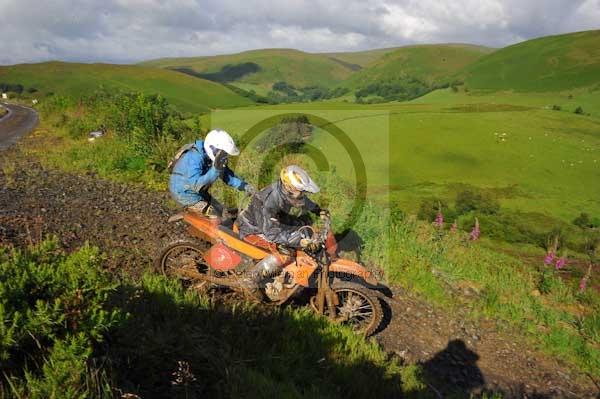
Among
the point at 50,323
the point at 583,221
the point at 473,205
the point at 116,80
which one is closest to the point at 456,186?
the point at 473,205

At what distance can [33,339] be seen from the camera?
2.67 metres

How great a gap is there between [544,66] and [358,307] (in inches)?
3193

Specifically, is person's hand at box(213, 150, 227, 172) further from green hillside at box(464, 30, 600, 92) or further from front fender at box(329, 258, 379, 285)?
green hillside at box(464, 30, 600, 92)

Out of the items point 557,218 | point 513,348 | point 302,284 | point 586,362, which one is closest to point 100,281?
point 302,284

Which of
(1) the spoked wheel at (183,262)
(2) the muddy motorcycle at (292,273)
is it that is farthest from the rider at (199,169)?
(1) the spoked wheel at (183,262)

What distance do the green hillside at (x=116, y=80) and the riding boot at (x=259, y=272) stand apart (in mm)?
62289

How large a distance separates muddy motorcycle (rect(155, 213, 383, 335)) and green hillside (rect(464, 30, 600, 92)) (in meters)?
64.7

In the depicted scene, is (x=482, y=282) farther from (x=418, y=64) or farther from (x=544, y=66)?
(x=418, y=64)

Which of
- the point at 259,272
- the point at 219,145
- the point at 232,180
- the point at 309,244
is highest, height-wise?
the point at 219,145

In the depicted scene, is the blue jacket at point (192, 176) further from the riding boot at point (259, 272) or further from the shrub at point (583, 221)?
the shrub at point (583, 221)

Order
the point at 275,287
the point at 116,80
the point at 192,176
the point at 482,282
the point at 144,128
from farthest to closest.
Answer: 1. the point at 116,80
2. the point at 144,128
3. the point at 482,282
4. the point at 192,176
5. the point at 275,287

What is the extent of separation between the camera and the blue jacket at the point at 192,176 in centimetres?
592

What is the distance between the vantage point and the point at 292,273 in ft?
17.5

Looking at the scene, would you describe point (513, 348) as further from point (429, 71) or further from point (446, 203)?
point (429, 71)
